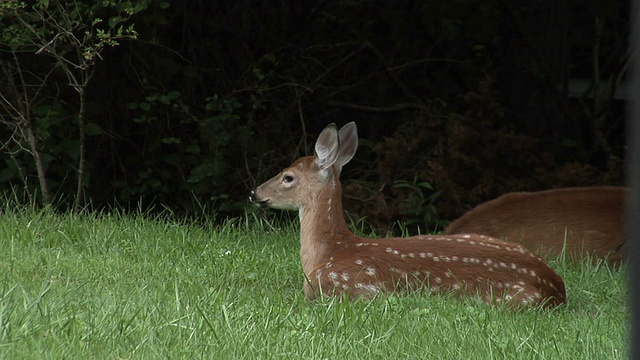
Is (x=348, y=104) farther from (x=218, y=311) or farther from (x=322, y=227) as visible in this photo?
(x=218, y=311)

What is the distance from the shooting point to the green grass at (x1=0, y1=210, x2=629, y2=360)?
133 inches

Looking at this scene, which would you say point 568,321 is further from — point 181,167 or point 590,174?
point 181,167

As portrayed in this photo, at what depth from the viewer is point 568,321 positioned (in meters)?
4.56

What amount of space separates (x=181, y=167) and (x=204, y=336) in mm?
4907

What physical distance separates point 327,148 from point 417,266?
38.2 inches

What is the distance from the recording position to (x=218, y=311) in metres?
4.06

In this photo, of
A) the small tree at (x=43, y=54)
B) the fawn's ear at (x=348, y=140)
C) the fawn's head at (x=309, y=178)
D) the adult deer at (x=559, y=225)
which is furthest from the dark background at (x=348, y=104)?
the fawn's head at (x=309, y=178)

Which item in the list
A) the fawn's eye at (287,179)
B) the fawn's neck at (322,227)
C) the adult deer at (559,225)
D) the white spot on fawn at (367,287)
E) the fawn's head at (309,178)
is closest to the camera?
the white spot on fawn at (367,287)

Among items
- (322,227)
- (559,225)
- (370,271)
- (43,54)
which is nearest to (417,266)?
(370,271)

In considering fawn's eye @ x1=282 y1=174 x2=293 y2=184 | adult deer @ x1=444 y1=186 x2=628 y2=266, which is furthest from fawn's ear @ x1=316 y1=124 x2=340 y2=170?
adult deer @ x1=444 y1=186 x2=628 y2=266

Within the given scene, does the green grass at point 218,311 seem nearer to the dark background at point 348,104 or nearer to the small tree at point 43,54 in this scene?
the small tree at point 43,54

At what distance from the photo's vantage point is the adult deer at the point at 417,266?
4.82 metres

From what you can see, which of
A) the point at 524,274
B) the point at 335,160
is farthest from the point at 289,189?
the point at 524,274

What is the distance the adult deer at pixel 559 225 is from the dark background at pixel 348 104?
41.2 inches
